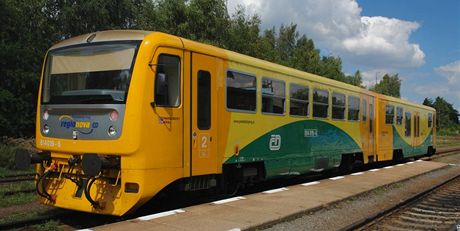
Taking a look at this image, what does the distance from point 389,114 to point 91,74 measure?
49.9 feet

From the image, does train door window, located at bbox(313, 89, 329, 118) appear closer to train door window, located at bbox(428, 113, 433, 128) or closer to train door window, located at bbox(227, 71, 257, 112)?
train door window, located at bbox(227, 71, 257, 112)

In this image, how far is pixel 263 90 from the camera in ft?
35.7

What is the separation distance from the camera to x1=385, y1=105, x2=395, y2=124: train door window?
19.9 meters

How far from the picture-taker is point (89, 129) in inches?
302

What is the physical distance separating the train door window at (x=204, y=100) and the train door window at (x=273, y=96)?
7.30ft

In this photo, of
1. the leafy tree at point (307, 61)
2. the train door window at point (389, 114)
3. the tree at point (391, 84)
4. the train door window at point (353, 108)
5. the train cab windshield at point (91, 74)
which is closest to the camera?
the train cab windshield at point (91, 74)

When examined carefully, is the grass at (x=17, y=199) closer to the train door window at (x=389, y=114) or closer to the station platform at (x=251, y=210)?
the station platform at (x=251, y=210)

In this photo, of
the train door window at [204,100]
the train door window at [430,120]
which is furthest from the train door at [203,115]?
the train door window at [430,120]

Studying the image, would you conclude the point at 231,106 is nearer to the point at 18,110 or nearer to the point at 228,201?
the point at 228,201

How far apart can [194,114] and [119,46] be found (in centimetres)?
172

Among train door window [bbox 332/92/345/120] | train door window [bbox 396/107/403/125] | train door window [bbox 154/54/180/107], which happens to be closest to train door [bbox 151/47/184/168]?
train door window [bbox 154/54/180/107]

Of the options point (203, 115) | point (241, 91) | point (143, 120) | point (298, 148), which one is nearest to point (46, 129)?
point (143, 120)

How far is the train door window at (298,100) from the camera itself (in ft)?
39.7

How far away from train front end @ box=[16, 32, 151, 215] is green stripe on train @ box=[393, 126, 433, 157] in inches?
622
